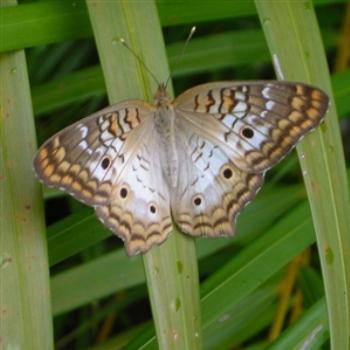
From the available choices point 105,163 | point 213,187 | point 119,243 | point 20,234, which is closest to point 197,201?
point 213,187

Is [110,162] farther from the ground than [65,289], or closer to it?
farther from the ground

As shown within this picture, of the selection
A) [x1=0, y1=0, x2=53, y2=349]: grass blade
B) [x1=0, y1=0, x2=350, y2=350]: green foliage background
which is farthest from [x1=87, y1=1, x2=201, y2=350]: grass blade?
[x1=0, y1=0, x2=53, y2=349]: grass blade

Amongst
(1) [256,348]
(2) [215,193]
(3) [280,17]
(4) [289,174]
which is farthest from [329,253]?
(4) [289,174]

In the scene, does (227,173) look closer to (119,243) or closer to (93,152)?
(93,152)

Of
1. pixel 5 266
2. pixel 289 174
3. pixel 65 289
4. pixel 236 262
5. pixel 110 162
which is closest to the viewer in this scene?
pixel 5 266

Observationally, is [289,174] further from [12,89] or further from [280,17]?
[12,89]

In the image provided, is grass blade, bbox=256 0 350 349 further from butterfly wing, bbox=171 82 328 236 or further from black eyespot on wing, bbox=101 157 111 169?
black eyespot on wing, bbox=101 157 111 169

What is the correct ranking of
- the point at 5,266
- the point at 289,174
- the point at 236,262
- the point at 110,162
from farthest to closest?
the point at 289,174, the point at 236,262, the point at 110,162, the point at 5,266
